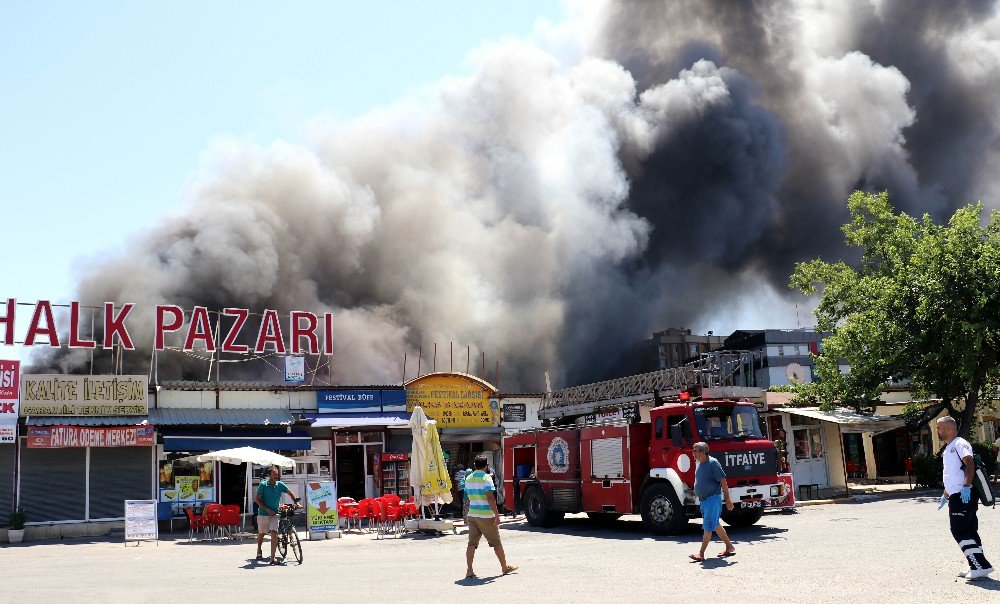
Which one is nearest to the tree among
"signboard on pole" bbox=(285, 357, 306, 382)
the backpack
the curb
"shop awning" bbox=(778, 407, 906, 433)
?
"shop awning" bbox=(778, 407, 906, 433)

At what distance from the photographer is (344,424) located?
23.8 meters

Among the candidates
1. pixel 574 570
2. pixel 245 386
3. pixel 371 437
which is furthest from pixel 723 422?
pixel 245 386

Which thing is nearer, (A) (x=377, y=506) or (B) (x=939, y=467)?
(A) (x=377, y=506)

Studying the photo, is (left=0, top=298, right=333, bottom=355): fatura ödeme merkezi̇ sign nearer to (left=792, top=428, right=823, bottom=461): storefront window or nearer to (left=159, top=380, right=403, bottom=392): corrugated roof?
(left=159, top=380, right=403, bottom=392): corrugated roof

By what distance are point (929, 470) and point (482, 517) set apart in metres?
19.0

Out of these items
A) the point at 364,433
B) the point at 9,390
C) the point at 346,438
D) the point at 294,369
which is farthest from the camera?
the point at 294,369

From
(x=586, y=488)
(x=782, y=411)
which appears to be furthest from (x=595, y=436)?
(x=782, y=411)

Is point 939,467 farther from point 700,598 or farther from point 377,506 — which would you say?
point 700,598

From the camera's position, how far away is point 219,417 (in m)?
22.6

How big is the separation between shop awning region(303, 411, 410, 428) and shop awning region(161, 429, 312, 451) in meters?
0.70

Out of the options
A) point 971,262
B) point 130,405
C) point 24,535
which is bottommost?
point 24,535

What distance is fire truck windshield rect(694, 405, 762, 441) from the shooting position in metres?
15.1

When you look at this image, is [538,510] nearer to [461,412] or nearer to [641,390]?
[461,412]

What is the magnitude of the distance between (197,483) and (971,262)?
21458 mm
